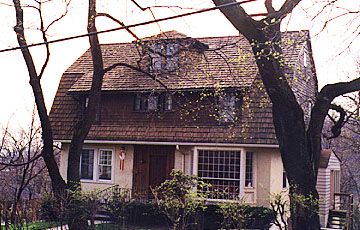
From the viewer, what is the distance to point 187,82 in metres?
21.7

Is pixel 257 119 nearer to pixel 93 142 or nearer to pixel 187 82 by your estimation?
pixel 187 82

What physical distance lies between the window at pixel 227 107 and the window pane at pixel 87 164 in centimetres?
674

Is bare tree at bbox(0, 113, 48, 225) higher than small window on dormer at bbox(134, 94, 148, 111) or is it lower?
lower

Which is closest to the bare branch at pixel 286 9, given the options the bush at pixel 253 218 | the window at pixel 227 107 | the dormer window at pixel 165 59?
the bush at pixel 253 218

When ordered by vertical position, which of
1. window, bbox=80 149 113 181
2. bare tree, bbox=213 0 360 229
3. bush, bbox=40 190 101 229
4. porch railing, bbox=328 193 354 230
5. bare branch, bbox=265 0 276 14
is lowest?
porch railing, bbox=328 193 354 230

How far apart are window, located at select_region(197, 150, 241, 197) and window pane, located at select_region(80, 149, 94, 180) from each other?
5.49m

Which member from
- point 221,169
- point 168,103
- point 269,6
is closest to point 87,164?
point 168,103

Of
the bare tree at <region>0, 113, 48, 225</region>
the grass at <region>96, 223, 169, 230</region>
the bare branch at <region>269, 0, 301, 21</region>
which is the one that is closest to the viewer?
the bare branch at <region>269, 0, 301, 21</region>

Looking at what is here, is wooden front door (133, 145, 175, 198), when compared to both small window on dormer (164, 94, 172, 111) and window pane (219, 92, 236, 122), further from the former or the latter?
window pane (219, 92, 236, 122)

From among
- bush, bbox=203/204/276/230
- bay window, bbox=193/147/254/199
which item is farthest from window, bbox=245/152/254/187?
bush, bbox=203/204/276/230

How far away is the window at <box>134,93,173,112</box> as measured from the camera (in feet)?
73.1

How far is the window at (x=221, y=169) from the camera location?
20203 mm

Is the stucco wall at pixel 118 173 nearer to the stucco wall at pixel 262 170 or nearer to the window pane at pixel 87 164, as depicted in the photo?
the window pane at pixel 87 164

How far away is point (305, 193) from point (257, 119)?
332 inches
